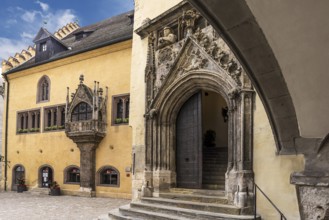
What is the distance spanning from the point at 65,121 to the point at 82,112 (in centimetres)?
114

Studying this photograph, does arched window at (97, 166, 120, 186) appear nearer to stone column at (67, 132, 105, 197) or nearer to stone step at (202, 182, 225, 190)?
stone column at (67, 132, 105, 197)

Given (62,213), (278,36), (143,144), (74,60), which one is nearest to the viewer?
(278,36)

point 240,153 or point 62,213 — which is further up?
point 240,153

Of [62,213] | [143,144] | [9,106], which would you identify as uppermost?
[9,106]

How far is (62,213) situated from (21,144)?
444 inches

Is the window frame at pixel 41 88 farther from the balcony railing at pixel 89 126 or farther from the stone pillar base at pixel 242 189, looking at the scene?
the stone pillar base at pixel 242 189

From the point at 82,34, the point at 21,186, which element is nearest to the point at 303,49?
the point at 21,186

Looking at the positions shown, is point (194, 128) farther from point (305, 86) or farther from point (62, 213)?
point (305, 86)

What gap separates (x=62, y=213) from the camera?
12.2 metres

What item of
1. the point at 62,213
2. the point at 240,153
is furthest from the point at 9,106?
the point at 240,153

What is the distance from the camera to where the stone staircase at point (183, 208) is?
7.64 metres

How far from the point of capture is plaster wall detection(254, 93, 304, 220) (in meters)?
6.95

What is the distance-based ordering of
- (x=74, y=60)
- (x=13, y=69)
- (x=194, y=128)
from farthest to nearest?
(x=13, y=69) → (x=74, y=60) → (x=194, y=128)

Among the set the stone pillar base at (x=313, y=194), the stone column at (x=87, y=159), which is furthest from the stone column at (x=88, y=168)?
the stone pillar base at (x=313, y=194)
